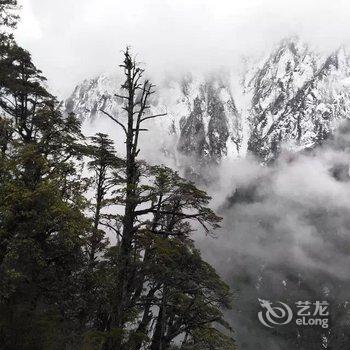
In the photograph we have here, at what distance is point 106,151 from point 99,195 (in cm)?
232

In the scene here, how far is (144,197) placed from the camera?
1283 centimetres

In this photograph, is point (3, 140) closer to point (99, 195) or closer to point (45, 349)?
point (99, 195)

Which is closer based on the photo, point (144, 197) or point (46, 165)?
point (144, 197)

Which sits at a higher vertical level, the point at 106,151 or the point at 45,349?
the point at 106,151

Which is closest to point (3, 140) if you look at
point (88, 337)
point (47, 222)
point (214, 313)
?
point (47, 222)

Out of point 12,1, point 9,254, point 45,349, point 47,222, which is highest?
point 12,1

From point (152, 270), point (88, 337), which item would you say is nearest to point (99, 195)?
point (152, 270)

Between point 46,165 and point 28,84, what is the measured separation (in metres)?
8.00

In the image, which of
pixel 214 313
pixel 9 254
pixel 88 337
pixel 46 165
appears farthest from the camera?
pixel 214 313

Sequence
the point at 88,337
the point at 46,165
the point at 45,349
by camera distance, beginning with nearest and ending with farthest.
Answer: the point at 88,337 → the point at 45,349 → the point at 46,165

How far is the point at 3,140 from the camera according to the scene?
19344 mm

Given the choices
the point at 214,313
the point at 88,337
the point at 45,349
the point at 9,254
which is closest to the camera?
the point at 88,337

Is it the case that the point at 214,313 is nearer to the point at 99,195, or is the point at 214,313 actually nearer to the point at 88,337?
the point at 99,195

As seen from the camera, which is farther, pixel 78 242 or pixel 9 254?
pixel 78 242
